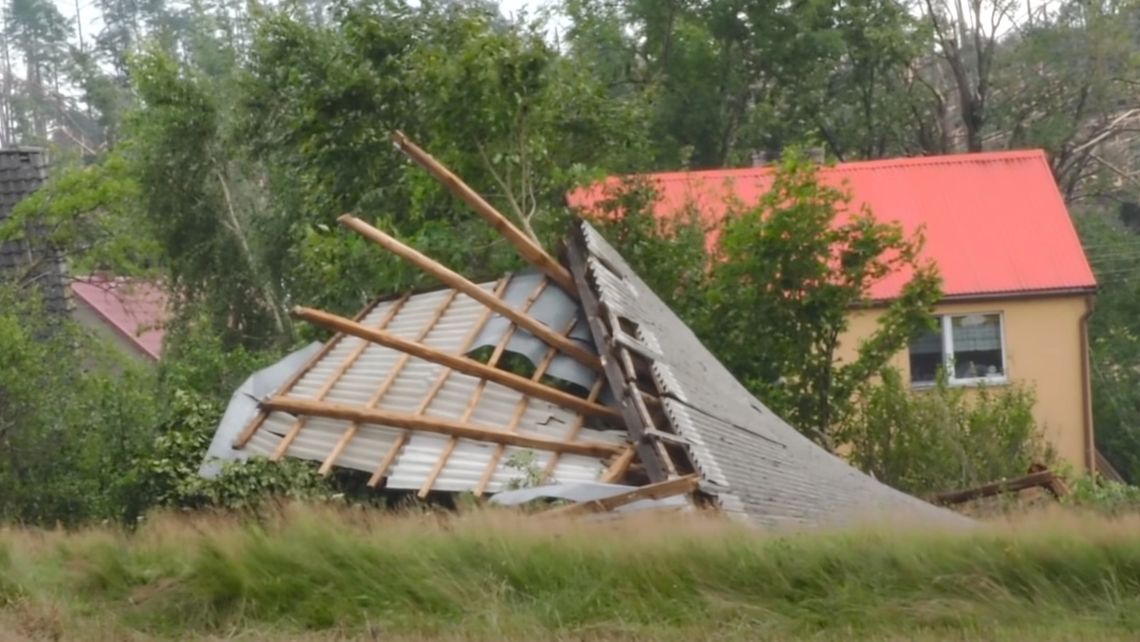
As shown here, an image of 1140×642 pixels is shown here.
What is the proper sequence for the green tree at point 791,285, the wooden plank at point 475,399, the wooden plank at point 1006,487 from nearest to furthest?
1. the wooden plank at point 475,399
2. the wooden plank at point 1006,487
3. the green tree at point 791,285

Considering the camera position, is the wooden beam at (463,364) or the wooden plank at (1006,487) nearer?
the wooden beam at (463,364)

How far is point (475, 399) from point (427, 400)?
422mm

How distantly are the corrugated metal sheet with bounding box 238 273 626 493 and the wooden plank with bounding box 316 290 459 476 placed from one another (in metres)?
0.01

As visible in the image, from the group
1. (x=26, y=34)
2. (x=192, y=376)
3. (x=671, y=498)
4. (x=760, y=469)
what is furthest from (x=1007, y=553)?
(x=26, y=34)

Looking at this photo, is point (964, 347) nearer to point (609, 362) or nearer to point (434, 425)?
point (609, 362)

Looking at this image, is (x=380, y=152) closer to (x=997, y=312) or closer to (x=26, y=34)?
(x=997, y=312)

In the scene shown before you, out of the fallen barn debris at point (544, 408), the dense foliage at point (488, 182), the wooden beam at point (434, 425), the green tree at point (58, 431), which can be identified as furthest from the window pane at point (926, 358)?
the wooden beam at point (434, 425)

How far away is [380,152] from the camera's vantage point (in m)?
Result: 22.1

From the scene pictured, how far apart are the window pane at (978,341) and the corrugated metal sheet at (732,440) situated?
1318 cm

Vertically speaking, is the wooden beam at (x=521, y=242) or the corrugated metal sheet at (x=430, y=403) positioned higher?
the wooden beam at (x=521, y=242)

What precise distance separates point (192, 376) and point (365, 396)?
707 cm

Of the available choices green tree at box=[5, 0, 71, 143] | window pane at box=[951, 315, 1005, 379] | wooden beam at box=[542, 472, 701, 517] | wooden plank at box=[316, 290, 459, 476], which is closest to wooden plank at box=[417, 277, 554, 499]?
wooden plank at box=[316, 290, 459, 476]

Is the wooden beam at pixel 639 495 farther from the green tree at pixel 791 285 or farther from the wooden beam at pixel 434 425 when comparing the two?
the green tree at pixel 791 285

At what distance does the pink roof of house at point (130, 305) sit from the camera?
3005 cm
